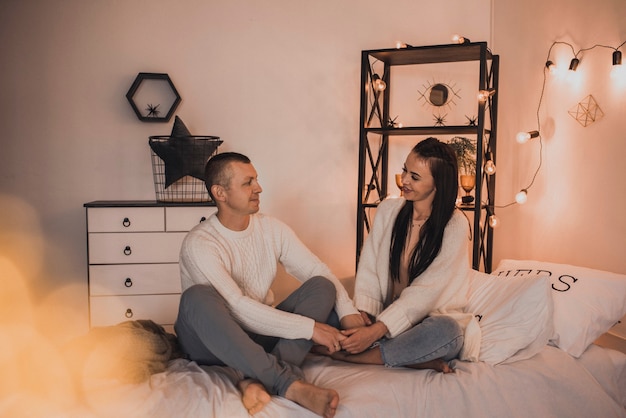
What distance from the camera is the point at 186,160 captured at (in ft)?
10.8

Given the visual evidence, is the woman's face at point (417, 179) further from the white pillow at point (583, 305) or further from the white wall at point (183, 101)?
the white wall at point (183, 101)

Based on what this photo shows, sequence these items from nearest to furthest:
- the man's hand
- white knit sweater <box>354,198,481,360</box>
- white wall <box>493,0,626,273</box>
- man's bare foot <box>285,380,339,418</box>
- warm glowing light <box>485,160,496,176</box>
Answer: man's bare foot <box>285,380,339,418</box>
the man's hand
white knit sweater <box>354,198,481,360</box>
white wall <box>493,0,626,273</box>
warm glowing light <box>485,160,496,176</box>

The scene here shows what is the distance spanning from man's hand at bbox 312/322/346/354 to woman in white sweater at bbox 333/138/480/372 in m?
0.03

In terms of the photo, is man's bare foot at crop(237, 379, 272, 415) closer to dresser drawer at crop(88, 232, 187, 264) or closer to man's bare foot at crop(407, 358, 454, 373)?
man's bare foot at crop(407, 358, 454, 373)

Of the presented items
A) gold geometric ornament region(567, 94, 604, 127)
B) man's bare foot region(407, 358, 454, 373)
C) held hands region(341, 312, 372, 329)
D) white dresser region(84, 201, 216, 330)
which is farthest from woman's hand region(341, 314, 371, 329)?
gold geometric ornament region(567, 94, 604, 127)

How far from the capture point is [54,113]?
11.4 feet

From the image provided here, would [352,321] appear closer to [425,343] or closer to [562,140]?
[425,343]

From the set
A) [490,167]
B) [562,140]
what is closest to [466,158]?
[490,167]

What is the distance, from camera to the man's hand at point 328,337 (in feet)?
6.62

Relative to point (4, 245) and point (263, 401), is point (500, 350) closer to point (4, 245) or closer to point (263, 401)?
point (263, 401)

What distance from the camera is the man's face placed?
2227mm

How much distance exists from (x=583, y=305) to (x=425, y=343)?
2.19 ft

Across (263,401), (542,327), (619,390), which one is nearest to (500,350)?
(542,327)

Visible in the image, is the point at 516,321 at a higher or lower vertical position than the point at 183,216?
lower
